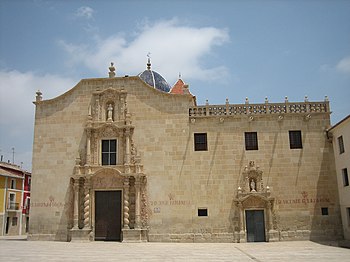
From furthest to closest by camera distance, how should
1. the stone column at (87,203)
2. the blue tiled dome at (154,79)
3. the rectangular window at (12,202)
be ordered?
the rectangular window at (12,202)
the blue tiled dome at (154,79)
the stone column at (87,203)

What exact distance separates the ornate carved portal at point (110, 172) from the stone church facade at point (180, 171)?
0.06m

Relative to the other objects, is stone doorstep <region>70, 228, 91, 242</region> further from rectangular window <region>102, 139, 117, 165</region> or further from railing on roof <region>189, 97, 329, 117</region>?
railing on roof <region>189, 97, 329, 117</region>

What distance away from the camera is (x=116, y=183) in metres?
22.9

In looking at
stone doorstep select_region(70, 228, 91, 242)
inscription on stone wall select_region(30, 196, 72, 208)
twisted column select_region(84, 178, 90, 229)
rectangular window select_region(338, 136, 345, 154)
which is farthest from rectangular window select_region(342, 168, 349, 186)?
inscription on stone wall select_region(30, 196, 72, 208)

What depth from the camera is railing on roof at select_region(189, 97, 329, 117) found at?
23.2 metres

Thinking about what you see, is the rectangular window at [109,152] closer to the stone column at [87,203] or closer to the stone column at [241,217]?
the stone column at [87,203]

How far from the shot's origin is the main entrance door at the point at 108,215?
22.5m

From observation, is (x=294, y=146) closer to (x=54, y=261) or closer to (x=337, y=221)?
(x=337, y=221)

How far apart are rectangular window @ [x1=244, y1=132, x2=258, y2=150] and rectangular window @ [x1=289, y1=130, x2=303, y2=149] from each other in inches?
84.6

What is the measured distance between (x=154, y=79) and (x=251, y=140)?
12644 mm

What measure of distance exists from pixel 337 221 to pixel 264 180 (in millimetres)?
4770

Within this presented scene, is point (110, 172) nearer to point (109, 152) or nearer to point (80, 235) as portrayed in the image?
point (109, 152)

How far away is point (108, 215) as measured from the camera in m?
22.8

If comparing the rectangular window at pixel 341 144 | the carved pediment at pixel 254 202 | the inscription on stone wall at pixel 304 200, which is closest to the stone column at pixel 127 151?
the carved pediment at pixel 254 202
